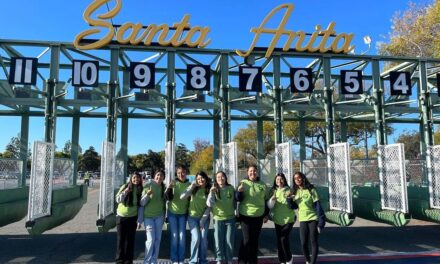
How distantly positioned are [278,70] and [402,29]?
19929 millimetres

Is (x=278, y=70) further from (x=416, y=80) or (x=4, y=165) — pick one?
(x=4, y=165)

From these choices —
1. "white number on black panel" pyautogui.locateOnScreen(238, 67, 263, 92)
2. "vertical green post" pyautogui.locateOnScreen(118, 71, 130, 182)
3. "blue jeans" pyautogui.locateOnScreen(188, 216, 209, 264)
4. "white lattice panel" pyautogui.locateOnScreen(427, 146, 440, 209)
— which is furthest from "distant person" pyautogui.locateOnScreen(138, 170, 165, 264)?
"white lattice panel" pyautogui.locateOnScreen(427, 146, 440, 209)

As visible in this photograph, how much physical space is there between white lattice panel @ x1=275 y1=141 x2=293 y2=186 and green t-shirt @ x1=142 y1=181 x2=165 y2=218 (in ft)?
10.4

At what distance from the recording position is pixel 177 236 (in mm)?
6906

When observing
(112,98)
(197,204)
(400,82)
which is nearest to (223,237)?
(197,204)

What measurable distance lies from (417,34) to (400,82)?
48.2ft

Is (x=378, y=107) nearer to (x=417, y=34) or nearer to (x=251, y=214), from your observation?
(x=251, y=214)

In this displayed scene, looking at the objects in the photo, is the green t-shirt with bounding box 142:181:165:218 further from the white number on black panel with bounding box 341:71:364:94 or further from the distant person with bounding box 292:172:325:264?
the white number on black panel with bounding box 341:71:364:94

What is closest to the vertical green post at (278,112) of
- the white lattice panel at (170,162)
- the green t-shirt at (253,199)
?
the white lattice panel at (170,162)

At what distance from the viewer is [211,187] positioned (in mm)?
6887

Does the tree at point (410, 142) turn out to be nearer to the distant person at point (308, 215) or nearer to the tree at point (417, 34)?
the tree at point (417, 34)

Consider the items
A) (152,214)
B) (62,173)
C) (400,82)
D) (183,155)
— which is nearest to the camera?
(152,214)

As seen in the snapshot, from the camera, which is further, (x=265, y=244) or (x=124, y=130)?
(x=124, y=130)

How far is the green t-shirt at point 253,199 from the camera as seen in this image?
22.1ft
